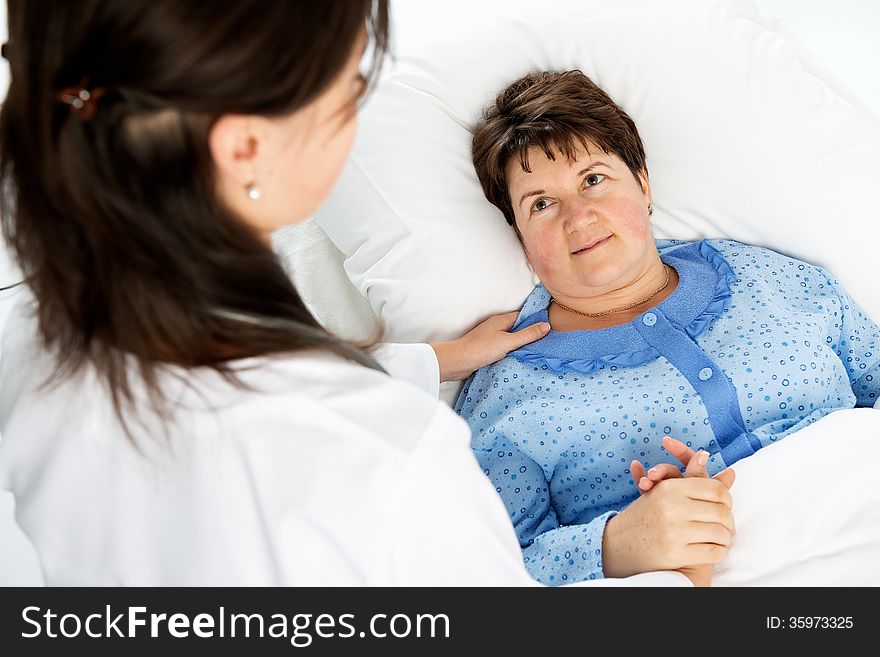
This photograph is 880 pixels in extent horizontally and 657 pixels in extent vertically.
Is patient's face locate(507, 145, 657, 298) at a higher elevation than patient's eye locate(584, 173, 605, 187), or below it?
below

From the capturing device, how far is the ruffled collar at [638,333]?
1.35m

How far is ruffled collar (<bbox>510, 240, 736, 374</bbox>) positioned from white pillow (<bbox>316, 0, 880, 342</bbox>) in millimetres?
122

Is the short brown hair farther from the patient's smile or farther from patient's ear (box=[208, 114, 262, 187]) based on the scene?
patient's ear (box=[208, 114, 262, 187])

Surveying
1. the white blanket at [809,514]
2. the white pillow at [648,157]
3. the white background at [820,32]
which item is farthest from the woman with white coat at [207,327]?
the white background at [820,32]

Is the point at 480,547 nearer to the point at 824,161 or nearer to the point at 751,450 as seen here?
the point at 751,450

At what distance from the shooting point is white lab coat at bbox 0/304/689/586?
2.38ft

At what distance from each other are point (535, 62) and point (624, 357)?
55cm

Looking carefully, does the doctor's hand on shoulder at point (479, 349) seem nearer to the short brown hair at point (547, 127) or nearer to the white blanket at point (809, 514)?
the short brown hair at point (547, 127)

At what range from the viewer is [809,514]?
1091 mm

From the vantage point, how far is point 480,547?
30.3 inches

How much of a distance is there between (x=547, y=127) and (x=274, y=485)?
85 cm

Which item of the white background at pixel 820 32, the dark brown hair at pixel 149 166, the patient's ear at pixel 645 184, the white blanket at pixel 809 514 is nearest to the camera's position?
the dark brown hair at pixel 149 166

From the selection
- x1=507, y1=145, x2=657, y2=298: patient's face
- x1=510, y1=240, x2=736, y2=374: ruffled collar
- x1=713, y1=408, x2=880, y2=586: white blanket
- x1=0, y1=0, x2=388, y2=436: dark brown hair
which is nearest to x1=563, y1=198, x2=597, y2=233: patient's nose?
x1=507, y1=145, x2=657, y2=298: patient's face
